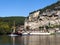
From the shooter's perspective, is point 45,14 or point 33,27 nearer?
point 33,27

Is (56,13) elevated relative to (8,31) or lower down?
elevated

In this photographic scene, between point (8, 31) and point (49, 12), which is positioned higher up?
point (49, 12)

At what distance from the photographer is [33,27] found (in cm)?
16525

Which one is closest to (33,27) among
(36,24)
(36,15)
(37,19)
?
(36,24)

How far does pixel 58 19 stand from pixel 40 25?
1319 cm

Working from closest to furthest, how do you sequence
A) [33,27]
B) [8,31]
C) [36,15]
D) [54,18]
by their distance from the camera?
[8,31] < [33,27] < [54,18] < [36,15]

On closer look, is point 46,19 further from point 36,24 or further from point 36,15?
point 36,15

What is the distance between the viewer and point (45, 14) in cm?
18238

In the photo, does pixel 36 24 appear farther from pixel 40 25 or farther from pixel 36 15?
pixel 36 15

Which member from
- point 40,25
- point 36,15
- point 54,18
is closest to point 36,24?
point 40,25

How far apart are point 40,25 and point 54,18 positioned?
11.8 m

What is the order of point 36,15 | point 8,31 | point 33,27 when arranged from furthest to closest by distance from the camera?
point 36,15
point 33,27
point 8,31

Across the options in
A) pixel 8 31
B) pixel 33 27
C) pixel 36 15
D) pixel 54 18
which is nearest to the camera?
pixel 8 31

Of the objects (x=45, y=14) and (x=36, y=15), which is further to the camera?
(x=36, y=15)
